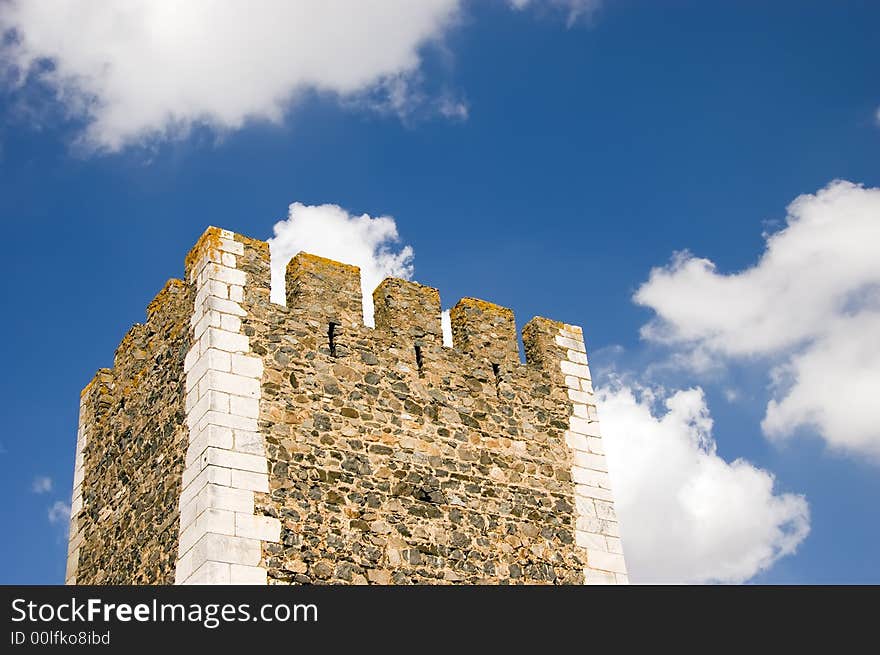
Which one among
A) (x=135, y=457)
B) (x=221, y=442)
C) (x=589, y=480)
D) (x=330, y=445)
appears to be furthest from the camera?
(x=589, y=480)

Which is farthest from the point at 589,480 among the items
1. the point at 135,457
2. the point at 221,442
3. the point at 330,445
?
the point at 135,457

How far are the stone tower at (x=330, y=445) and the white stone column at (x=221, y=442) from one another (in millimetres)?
15

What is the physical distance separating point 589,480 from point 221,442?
14.7 feet

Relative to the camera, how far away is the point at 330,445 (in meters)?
10.9

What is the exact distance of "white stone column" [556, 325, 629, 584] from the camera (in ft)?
40.0

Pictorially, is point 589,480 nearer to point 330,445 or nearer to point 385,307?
point 385,307

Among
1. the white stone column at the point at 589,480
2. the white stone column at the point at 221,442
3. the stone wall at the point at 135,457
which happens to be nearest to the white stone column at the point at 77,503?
the stone wall at the point at 135,457

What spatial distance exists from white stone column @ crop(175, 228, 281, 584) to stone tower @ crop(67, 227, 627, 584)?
2 centimetres

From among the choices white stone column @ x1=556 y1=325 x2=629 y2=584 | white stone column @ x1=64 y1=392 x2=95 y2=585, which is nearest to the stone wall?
white stone column @ x1=64 y1=392 x2=95 y2=585

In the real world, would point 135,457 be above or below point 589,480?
above

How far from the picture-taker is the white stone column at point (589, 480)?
12.2 m

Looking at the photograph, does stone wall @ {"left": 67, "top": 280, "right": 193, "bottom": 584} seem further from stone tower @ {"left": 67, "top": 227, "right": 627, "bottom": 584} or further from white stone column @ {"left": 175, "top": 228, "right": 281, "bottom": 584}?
white stone column @ {"left": 175, "top": 228, "right": 281, "bottom": 584}
